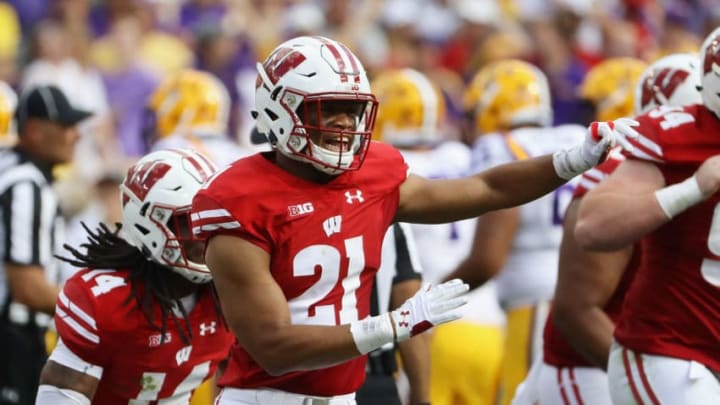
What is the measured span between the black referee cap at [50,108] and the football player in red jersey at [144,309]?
2.27 meters

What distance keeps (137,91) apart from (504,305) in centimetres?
574

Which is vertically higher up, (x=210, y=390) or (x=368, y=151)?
(x=368, y=151)

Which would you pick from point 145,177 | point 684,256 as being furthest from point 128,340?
point 684,256

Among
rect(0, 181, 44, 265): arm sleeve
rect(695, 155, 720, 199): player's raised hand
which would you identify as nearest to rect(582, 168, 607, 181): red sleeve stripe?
rect(695, 155, 720, 199): player's raised hand

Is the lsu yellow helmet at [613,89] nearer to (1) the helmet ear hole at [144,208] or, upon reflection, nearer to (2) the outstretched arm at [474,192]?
(2) the outstretched arm at [474,192]

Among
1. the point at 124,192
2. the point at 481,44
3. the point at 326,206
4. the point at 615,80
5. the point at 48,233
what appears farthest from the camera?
the point at 481,44

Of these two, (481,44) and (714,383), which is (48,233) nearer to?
(714,383)

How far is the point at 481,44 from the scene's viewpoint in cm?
1286

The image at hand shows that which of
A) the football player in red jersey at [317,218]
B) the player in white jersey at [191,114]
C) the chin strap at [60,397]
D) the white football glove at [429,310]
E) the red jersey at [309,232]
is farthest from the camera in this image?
the player in white jersey at [191,114]

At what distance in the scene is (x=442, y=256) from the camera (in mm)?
7535

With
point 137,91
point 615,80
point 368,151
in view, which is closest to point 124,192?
point 368,151

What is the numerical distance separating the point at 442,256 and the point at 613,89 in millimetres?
1321

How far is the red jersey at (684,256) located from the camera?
434 centimetres

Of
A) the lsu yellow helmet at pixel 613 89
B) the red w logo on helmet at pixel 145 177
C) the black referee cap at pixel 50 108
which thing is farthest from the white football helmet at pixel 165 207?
the lsu yellow helmet at pixel 613 89
